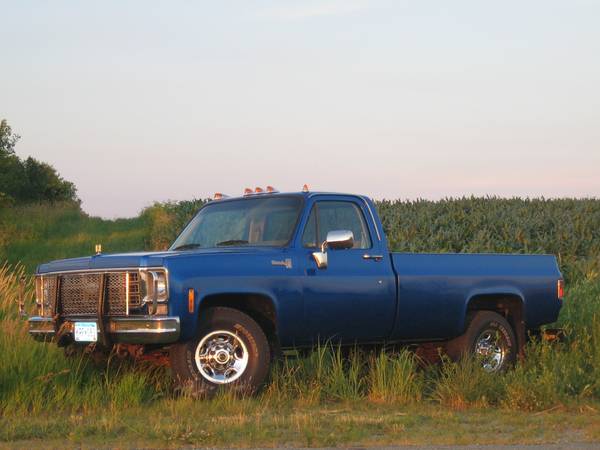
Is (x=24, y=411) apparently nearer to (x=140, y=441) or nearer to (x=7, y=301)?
(x=140, y=441)

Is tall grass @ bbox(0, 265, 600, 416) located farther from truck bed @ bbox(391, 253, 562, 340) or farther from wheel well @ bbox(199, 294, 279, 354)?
truck bed @ bbox(391, 253, 562, 340)

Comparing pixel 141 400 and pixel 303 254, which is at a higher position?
pixel 303 254

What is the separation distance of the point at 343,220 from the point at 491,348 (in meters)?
Result: 2.31

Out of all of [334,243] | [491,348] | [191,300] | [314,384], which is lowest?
[314,384]

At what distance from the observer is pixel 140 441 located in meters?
7.74

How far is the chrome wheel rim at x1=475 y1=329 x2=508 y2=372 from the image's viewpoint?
459 inches

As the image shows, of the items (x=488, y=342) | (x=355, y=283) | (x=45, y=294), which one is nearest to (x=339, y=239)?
(x=355, y=283)

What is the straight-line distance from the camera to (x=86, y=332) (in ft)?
31.5

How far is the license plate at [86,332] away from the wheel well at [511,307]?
14.5ft

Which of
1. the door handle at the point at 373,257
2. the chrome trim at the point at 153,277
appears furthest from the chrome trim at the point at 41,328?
the door handle at the point at 373,257

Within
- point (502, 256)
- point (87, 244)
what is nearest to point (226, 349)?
point (502, 256)

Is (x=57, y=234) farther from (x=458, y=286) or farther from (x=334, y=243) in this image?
(x=334, y=243)

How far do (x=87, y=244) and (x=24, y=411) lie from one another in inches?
1041

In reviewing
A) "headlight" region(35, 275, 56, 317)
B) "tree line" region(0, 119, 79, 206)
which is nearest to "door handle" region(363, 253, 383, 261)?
"headlight" region(35, 275, 56, 317)
